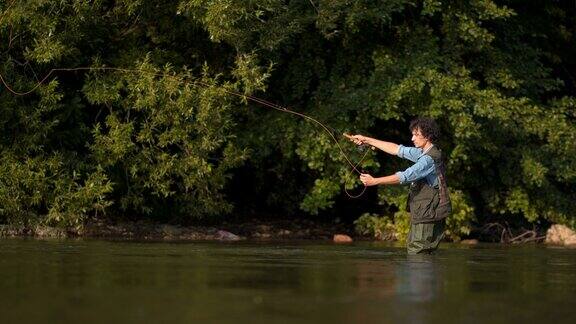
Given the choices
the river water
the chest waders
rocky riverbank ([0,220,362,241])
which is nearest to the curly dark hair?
the chest waders

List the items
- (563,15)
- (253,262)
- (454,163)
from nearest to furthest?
1. (253,262)
2. (454,163)
3. (563,15)

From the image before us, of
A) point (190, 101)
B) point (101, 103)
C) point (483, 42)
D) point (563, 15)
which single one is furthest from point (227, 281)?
point (563, 15)

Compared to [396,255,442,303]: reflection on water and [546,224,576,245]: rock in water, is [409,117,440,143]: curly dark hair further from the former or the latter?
[546,224,576,245]: rock in water

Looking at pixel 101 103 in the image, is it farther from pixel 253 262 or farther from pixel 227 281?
pixel 227 281

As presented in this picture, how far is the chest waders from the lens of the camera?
13.5 m

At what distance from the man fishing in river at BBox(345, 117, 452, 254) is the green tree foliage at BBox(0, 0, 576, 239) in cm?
515

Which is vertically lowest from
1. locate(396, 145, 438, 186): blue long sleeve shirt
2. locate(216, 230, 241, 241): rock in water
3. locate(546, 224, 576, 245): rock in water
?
locate(216, 230, 241, 241): rock in water

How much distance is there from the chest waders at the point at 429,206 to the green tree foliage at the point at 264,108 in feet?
17.2

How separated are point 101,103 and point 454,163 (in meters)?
5.81

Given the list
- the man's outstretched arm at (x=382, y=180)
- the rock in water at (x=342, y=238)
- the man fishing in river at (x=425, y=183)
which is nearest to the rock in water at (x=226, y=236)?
the rock in water at (x=342, y=238)

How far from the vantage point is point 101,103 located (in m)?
19.2

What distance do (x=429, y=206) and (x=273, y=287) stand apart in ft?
15.4

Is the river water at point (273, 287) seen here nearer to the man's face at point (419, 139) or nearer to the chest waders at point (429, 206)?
the chest waders at point (429, 206)

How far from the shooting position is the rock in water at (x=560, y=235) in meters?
20.6
